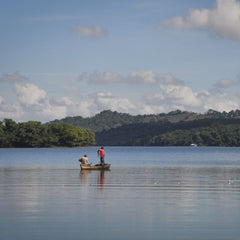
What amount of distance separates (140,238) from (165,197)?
12.9 m

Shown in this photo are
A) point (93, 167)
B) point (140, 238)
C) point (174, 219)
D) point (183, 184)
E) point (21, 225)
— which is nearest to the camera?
point (140, 238)

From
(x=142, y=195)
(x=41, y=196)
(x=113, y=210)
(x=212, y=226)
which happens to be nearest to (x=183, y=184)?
(x=142, y=195)

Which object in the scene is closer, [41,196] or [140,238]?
[140,238]

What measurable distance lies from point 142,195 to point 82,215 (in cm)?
935

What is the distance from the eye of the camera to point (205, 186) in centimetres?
4003

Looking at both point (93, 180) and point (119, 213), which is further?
point (93, 180)

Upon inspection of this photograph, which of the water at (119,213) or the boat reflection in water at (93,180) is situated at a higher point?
the boat reflection in water at (93,180)

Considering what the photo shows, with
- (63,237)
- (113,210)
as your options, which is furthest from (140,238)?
(113,210)

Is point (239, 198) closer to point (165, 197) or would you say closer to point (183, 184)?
point (165, 197)

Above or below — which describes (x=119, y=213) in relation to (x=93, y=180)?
below

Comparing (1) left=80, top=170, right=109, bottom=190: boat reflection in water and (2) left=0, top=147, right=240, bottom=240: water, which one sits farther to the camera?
(1) left=80, top=170, right=109, bottom=190: boat reflection in water

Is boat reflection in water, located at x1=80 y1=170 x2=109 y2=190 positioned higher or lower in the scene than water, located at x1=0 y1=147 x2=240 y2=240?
higher

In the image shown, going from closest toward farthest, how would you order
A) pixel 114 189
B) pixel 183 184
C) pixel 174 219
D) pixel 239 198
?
pixel 174 219 → pixel 239 198 → pixel 114 189 → pixel 183 184

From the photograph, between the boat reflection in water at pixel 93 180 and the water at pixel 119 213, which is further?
the boat reflection in water at pixel 93 180
